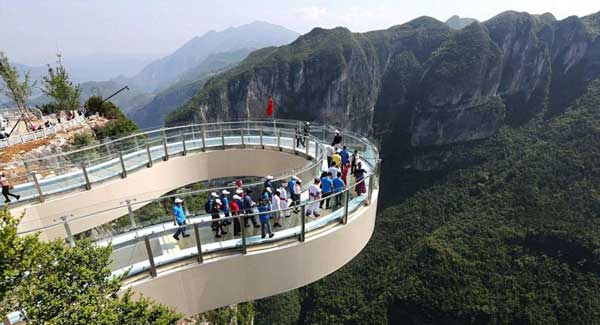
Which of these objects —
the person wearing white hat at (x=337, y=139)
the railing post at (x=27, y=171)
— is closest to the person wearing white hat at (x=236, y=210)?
the person wearing white hat at (x=337, y=139)

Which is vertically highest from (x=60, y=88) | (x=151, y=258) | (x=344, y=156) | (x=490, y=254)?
(x=60, y=88)

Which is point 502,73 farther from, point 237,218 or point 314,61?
point 237,218

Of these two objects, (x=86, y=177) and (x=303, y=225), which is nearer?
(x=303, y=225)

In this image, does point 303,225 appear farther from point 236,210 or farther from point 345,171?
point 345,171

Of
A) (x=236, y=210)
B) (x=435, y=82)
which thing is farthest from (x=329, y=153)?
(x=435, y=82)

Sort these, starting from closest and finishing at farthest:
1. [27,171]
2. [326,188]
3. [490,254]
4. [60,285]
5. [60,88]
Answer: [60,285] < [326,188] < [27,171] < [60,88] < [490,254]

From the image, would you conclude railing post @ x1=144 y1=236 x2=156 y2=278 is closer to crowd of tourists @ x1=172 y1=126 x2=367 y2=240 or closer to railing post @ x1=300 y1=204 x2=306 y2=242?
crowd of tourists @ x1=172 y1=126 x2=367 y2=240

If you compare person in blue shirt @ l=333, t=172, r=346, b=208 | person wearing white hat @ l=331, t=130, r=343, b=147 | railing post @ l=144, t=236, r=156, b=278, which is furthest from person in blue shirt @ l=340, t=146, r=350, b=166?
railing post @ l=144, t=236, r=156, b=278
